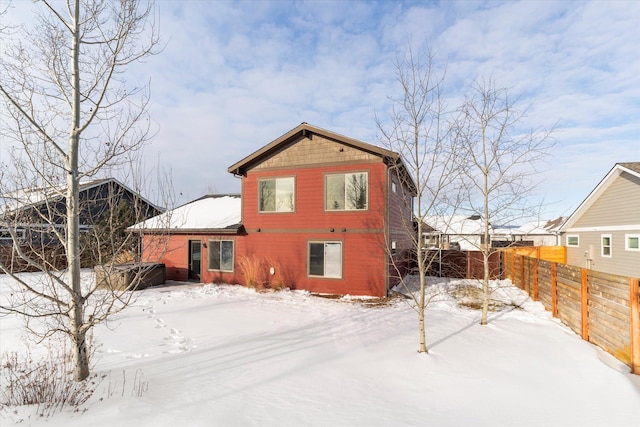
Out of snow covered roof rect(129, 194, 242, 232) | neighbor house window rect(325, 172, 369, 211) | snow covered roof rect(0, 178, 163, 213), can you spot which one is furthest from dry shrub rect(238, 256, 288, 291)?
snow covered roof rect(0, 178, 163, 213)

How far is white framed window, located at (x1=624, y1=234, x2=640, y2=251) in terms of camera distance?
1345cm

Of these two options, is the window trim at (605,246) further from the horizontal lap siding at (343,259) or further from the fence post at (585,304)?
the horizontal lap siding at (343,259)

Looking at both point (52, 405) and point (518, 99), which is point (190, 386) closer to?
point (52, 405)

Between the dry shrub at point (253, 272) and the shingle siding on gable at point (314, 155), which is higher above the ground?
the shingle siding on gable at point (314, 155)

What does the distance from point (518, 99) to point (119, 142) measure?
929cm

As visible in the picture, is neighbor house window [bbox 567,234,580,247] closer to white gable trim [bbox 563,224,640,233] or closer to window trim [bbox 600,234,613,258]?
white gable trim [bbox 563,224,640,233]

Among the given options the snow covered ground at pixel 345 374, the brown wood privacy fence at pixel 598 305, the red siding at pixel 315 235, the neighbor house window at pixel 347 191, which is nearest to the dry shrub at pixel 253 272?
the red siding at pixel 315 235

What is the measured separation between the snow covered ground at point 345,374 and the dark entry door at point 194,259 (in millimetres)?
6223

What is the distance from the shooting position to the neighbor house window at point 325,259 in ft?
40.3

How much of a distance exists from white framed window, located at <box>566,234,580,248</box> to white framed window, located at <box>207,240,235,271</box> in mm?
19913

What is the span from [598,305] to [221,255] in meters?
13.0

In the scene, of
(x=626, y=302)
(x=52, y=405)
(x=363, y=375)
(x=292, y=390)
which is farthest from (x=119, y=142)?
(x=626, y=302)

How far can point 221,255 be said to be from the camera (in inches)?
562

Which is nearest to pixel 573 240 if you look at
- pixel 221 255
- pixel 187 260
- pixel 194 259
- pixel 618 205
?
pixel 618 205
